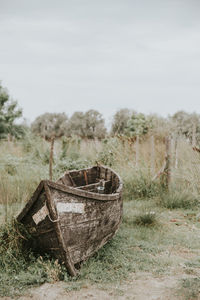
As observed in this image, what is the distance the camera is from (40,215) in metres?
3.60

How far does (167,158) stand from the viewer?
25.3 ft

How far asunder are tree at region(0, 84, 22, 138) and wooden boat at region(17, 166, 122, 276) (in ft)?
75.8

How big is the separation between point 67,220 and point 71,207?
16 cm

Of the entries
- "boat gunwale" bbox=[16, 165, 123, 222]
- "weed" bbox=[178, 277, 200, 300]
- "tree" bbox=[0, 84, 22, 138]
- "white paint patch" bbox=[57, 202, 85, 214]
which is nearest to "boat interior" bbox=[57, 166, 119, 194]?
"boat gunwale" bbox=[16, 165, 123, 222]

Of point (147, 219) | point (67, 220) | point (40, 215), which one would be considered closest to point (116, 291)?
point (67, 220)

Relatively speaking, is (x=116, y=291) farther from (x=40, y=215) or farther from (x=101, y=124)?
(x=101, y=124)

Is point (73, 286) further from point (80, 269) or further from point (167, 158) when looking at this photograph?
point (167, 158)

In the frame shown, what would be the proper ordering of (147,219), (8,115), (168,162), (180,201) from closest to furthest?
(147,219) < (180,201) < (168,162) < (8,115)

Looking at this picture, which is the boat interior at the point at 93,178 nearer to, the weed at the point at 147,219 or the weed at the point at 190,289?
the weed at the point at 147,219

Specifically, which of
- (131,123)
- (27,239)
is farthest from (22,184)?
(131,123)

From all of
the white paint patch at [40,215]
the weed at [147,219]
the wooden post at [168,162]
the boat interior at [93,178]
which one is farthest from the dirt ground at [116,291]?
the wooden post at [168,162]

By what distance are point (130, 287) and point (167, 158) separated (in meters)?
4.69

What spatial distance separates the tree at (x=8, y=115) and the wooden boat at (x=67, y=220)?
2310 cm

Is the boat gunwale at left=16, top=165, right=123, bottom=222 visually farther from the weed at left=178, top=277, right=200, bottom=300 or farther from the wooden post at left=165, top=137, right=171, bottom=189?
the wooden post at left=165, top=137, right=171, bottom=189
